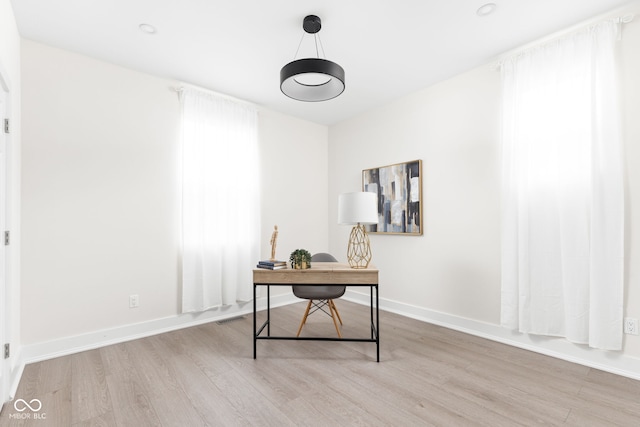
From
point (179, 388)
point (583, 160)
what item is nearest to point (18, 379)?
point (179, 388)

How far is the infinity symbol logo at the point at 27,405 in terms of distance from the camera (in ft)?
6.28

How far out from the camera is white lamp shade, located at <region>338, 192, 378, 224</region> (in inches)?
104

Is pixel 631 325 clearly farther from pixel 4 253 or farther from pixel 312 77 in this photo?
pixel 4 253

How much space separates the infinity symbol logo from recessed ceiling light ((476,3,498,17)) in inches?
159

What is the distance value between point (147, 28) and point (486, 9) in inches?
104

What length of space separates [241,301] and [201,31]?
2.91 metres

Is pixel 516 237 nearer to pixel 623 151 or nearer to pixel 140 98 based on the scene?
pixel 623 151

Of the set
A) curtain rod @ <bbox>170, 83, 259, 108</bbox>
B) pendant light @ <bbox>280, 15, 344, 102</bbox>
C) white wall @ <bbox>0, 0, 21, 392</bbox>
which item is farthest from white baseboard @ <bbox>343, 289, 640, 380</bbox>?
curtain rod @ <bbox>170, 83, 259, 108</bbox>

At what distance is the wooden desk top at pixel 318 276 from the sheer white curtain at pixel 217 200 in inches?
44.9

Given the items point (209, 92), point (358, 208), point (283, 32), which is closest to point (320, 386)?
point (358, 208)

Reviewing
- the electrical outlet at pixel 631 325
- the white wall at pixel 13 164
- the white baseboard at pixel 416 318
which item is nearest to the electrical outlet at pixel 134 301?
the white baseboard at pixel 416 318

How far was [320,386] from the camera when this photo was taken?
2172mm

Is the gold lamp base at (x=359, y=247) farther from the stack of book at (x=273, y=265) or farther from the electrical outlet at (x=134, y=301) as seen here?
the electrical outlet at (x=134, y=301)

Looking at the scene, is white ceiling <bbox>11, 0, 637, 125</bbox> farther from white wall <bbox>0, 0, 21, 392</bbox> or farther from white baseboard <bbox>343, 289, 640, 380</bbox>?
white baseboard <bbox>343, 289, 640, 380</bbox>
